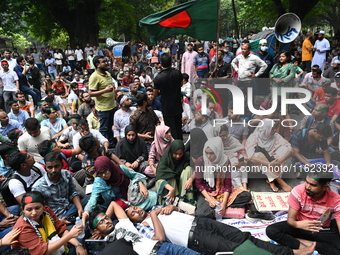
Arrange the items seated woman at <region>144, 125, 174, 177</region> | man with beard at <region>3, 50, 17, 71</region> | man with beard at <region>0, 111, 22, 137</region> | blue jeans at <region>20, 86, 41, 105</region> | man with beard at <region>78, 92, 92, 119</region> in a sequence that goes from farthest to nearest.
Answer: blue jeans at <region>20, 86, 41, 105</region> < man with beard at <region>3, 50, 17, 71</region> < man with beard at <region>78, 92, 92, 119</region> < man with beard at <region>0, 111, 22, 137</region> < seated woman at <region>144, 125, 174, 177</region>

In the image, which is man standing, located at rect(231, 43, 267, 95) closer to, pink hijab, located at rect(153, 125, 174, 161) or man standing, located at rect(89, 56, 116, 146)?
pink hijab, located at rect(153, 125, 174, 161)

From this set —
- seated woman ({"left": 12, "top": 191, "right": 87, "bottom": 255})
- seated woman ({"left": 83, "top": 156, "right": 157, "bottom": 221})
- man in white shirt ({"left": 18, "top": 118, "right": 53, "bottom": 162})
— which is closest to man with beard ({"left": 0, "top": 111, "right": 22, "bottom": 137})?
man in white shirt ({"left": 18, "top": 118, "right": 53, "bottom": 162})

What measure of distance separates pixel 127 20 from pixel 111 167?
→ 19347 mm

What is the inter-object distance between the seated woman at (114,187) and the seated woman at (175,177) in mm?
177

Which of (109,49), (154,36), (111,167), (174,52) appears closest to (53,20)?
(109,49)

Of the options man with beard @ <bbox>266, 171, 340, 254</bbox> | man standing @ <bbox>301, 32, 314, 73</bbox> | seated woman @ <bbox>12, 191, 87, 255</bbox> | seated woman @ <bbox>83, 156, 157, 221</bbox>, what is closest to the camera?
seated woman @ <bbox>12, 191, 87, 255</bbox>

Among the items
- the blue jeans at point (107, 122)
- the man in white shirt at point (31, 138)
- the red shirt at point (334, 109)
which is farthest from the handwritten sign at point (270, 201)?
the man in white shirt at point (31, 138)

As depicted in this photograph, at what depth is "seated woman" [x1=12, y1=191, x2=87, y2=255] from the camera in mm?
2551

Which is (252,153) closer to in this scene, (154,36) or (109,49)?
(154,36)

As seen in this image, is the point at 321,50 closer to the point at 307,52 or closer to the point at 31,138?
the point at 307,52

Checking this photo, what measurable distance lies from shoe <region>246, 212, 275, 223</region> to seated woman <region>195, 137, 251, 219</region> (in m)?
0.18

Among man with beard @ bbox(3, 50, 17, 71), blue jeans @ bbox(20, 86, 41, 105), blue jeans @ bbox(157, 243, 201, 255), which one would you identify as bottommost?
blue jeans @ bbox(157, 243, 201, 255)

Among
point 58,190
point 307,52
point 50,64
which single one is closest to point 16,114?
point 58,190

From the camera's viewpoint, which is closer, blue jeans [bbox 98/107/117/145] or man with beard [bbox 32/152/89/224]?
man with beard [bbox 32/152/89/224]
